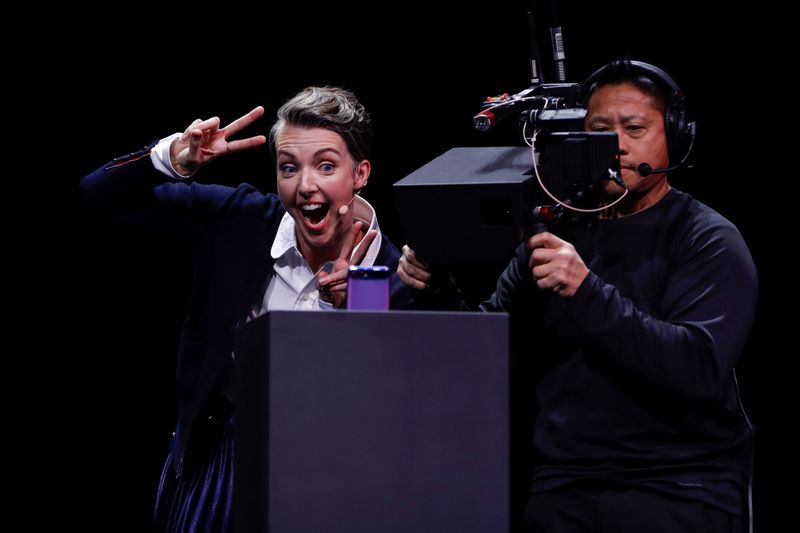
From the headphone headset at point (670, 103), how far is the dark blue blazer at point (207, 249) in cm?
70

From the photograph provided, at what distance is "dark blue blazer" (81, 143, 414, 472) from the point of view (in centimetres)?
240

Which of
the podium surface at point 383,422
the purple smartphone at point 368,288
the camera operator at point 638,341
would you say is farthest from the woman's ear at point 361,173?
the podium surface at point 383,422

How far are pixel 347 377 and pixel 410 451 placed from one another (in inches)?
5.9

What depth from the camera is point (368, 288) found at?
1.65 m

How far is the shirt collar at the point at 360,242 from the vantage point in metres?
2.55

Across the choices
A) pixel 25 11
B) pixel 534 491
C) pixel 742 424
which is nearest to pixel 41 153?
pixel 25 11

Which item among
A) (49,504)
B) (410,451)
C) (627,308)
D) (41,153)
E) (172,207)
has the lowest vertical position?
(49,504)

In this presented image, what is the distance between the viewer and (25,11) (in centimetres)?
319

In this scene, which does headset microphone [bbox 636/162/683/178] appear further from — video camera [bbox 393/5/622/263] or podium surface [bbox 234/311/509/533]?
podium surface [bbox 234/311/509/533]

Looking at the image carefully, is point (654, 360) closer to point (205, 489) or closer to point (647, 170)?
point (647, 170)

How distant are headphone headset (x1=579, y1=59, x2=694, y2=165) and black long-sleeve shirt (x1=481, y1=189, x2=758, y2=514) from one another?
112 mm

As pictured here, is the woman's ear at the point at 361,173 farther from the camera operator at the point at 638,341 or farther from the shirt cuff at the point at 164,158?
the camera operator at the point at 638,341

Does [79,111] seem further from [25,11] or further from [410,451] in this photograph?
[410,451]

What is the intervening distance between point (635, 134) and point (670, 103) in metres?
0.10
